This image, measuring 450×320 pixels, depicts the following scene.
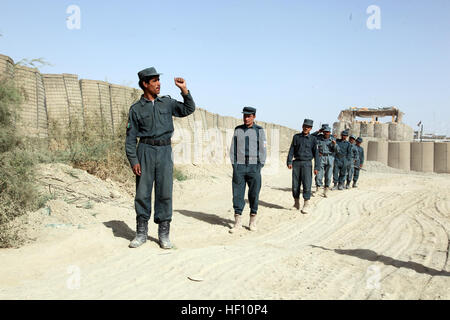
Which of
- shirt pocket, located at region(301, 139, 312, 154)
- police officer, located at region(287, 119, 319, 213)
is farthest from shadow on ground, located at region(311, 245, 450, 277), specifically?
shirt pocket, located at region(301, 139, 312, 154)

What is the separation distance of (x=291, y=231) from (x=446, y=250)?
226cm

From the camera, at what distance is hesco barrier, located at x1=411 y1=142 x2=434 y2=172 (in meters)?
22.8

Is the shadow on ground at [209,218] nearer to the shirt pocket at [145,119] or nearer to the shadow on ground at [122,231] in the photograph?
the shadow on ground at [122,231]

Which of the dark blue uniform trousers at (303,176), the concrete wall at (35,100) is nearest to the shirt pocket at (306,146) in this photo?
the dark blue uniform trousers at (303,176)

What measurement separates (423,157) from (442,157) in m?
0.96

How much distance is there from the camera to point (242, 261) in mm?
4309

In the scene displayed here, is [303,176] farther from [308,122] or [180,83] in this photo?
[180,83]

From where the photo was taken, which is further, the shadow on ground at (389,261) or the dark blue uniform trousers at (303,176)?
the dark blue uniform trousers at (303,176)

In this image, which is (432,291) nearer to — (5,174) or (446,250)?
(446,250)

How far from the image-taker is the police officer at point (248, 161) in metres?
6.49

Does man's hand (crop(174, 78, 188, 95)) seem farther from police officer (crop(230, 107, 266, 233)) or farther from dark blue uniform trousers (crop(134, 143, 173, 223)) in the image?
police officer (crop(230, 107, 266, 233))

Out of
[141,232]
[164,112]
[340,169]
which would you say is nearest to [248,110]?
[164,112]

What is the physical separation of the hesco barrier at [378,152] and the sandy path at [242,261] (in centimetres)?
1775

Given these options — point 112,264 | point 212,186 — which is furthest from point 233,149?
point 212,186
